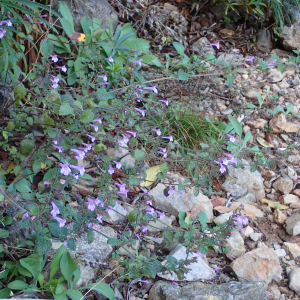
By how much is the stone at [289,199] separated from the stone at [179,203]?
29.1 inches

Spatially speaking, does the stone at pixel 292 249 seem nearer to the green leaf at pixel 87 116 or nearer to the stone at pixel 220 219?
the stone at pixel 220 219

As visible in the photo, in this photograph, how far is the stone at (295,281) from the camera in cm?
222

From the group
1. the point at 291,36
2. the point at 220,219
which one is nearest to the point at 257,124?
the point at 220,219

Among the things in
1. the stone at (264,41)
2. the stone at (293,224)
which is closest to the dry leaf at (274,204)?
the stone at (293,224)

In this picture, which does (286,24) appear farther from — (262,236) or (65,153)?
(65,153)

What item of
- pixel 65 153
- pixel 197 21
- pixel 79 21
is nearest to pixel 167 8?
pixel 197 21

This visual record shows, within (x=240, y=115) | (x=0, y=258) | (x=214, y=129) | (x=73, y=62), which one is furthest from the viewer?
(x=240, y=115)

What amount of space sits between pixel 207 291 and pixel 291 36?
4.15 m

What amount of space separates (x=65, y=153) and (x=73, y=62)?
1.16 meters

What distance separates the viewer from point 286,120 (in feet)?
12.2

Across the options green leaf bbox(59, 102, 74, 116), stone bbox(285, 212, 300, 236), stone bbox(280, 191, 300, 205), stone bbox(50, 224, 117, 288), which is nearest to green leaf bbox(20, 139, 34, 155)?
green leaf bbox(59, 102, 74, 116)

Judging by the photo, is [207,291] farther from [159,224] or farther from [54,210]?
[54,210]

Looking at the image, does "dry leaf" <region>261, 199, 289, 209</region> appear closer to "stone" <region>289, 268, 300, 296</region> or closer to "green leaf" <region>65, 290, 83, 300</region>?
"stone" <region>289, 268, 300, 296</region>

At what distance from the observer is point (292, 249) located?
8.16ft
